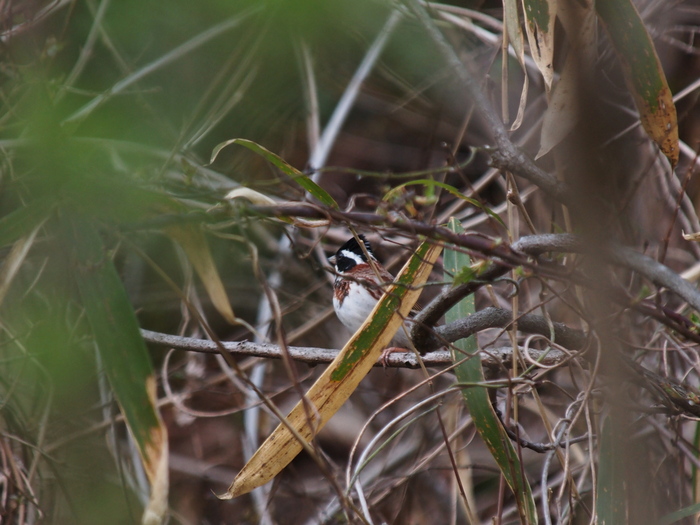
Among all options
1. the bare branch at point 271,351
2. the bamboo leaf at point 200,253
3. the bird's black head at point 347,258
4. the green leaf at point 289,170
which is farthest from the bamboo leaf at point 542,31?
the bird's black head at point 347,258

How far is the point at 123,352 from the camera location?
1662mm

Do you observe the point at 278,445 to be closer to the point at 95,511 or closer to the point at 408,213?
the point at 95,511

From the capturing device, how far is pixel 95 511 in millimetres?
1511

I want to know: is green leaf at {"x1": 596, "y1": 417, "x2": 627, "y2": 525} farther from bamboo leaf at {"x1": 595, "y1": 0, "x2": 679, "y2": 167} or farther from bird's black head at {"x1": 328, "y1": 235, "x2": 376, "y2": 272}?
bird's black head at {"x1": 328, "y1": 235, "x2": 376, "y2": 272}

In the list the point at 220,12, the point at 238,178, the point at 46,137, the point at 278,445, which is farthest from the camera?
the point at 238,178

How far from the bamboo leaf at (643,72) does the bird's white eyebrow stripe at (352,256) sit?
259cm

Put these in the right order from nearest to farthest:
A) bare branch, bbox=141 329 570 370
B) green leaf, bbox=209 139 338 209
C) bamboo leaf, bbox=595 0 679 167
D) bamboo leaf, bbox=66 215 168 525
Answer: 1. bamboo leaf, bbox=66 215 168 525
2. bamboo leaf, bbox=595 0 679 167
3. green leaf, bbox=209 139 338 209
4. bare branch, bbox=141 329 570 370

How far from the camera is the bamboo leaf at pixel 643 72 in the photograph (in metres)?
1.90

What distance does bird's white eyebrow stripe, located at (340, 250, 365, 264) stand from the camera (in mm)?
4395

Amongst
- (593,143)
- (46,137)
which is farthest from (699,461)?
(46,137)

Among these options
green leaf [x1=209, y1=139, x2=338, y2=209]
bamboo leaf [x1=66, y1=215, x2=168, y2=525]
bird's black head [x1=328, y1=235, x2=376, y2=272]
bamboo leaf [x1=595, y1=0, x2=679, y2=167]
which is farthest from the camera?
bird's black head [x1=328, y1=235, x2=376, y2=272]

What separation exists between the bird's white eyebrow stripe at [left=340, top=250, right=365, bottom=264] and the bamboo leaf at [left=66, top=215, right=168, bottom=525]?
8.96 feet

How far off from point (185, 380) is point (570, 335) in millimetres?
2996

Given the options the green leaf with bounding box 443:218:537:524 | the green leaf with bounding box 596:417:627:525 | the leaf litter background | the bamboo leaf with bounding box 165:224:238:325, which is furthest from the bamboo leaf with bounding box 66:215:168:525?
the green leaf with bounding box 596:417:627:525
